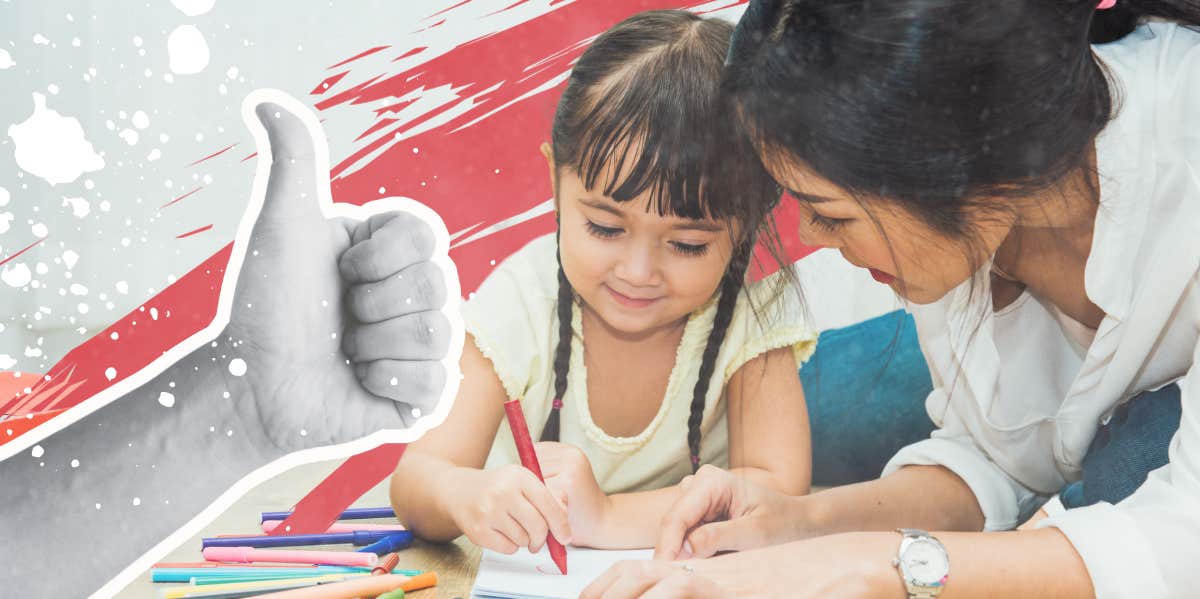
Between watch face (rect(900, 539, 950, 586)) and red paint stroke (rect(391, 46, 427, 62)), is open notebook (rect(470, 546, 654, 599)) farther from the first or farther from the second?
red paint stroke (rect(391, 46, 427, 62))

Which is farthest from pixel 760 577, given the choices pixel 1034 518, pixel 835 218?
pixel 1034 518

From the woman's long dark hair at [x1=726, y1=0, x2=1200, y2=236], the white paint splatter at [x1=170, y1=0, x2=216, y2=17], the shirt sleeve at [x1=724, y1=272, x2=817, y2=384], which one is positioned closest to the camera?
the woman's long dark hair at [x1=726, y1=0, x2=1200, y2=236]

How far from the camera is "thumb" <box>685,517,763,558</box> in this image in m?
0.52

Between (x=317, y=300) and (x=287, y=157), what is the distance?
72 millimetres

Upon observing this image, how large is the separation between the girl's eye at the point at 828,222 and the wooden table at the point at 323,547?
235 millimetres

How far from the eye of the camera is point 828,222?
0.47m

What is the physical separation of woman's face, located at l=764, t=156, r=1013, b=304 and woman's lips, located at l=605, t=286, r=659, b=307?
0.10 metres

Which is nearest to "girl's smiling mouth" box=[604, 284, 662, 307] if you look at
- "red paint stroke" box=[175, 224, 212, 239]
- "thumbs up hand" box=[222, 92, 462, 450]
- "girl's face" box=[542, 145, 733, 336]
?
"girl's face" box=[542, 145, 733, 336]

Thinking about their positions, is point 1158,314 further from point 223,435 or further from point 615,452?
point 223,435

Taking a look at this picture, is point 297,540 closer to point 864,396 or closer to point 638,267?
point 638,267

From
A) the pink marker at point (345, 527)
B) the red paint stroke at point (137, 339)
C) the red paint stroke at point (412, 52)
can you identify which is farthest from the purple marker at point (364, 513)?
the red paint stroke at point (412, 52)

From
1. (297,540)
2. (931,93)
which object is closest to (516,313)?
(297,540)

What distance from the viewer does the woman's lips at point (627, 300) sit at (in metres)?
0.57

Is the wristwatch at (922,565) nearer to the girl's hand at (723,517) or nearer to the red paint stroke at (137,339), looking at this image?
the girl's hand at (723,517)
